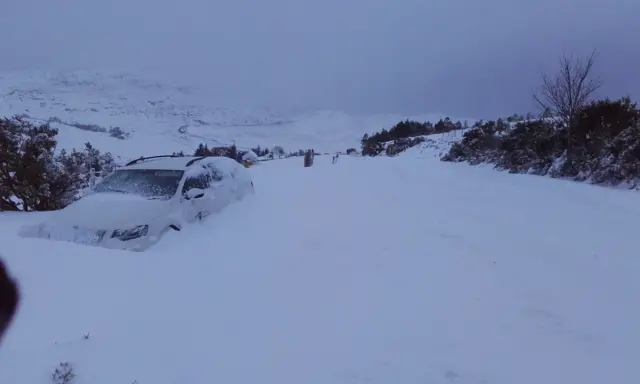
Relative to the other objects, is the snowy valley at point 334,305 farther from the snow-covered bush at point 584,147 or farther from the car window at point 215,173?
the snow-covered bush at point 584,147

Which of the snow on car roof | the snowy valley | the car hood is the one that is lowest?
the snowy valley

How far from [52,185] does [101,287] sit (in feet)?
23.8

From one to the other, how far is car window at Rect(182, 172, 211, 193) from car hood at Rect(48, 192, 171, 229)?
751mm

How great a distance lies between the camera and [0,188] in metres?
9.58

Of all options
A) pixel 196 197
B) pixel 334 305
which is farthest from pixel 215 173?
pixel 334 305

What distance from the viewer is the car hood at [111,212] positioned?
6.23 metres

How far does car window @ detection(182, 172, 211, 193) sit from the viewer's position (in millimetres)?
7579

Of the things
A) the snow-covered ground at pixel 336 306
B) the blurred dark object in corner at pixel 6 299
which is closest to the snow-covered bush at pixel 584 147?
the snow-covered ground at pixel 336 306

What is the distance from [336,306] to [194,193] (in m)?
4.01

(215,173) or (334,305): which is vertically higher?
(215,173)

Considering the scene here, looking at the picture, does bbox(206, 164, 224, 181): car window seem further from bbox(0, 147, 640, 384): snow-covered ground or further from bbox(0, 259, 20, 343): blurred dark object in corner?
bbox(0, 259, 20, 343): blurred dark object in corner

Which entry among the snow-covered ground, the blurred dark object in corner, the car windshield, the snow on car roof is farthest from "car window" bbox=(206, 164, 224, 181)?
the blurred dark object in corner

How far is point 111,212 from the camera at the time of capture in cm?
641

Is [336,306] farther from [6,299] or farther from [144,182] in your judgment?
[144,182]
